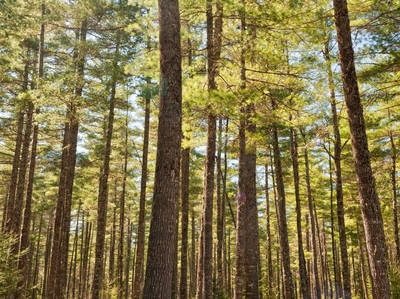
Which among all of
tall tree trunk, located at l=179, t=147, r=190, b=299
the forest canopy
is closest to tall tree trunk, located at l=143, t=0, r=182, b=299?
the forest canopy

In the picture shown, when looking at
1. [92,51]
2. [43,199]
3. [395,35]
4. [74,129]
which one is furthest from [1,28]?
[43,199]

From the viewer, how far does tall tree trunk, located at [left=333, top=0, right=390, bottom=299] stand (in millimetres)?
5201

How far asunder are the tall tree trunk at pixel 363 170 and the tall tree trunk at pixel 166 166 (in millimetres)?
3555

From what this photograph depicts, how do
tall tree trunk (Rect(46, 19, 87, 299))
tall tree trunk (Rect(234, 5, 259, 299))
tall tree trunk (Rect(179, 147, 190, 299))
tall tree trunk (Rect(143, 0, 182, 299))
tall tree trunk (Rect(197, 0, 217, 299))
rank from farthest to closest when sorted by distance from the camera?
tall tree trunk (Rect(46, 19, 87, 299))
tall tree trunk (Rect(179, 147, 190, 299))
tall tree trunk (Rect(197, 0, 217, 299))
tall tree trunk (Rect(234, 5, 259, 299))
tall tree trunk (Rect(143, 0, 182, 299))

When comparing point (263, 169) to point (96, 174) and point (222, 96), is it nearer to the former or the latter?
point (96, 174)

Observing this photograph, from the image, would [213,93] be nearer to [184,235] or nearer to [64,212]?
[184,235]

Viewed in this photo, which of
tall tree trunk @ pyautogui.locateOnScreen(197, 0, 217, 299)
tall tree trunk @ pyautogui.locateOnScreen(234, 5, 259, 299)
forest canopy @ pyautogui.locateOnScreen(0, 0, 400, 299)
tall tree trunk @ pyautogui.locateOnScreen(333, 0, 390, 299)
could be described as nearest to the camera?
forest canopy @ pyautogui.locateOnScreen(0, 0, 400, 299)

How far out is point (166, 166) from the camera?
14.9ft

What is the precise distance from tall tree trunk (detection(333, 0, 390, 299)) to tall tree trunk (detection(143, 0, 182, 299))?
→ 355cm

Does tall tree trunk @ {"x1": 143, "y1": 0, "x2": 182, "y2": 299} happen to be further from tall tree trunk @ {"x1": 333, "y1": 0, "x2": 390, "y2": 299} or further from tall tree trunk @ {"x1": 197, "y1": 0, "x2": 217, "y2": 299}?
tall tree trunk @ {"x1": 333, "y1": 0, "x2": 390, "y2": 299}

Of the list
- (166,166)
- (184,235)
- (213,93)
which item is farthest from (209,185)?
(166,166)

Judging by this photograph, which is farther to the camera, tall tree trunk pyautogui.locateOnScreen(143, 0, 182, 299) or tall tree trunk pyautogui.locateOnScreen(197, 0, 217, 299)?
tall tree trunk pyautogui.locateOnScreen(197, 0, 217, 299)

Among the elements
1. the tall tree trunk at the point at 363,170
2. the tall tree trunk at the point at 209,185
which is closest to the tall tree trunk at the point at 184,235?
the tall tree trunk at the point at 209,185

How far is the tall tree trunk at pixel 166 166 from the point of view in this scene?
4160 millimetres
